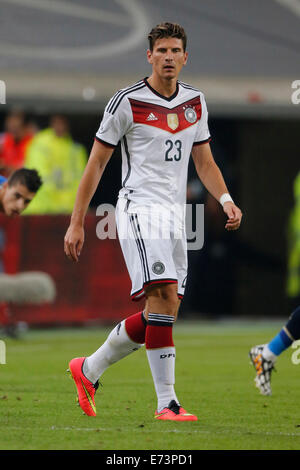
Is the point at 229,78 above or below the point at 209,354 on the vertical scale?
above

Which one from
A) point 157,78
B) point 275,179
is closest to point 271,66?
point 275,179

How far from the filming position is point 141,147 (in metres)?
6.42

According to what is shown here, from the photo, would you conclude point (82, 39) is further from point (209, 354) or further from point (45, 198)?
point (209, 354)

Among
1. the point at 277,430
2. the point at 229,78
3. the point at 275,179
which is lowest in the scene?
the point at 277,430

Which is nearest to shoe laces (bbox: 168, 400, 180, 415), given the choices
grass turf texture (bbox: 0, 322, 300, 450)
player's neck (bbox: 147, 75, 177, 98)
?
grass turf texture (bbox: 0, 322, 300, 450)

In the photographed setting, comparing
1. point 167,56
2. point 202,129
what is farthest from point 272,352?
point 167,56

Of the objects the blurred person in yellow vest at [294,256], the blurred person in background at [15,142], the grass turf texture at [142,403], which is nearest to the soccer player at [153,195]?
the grass turf texture at [142,403]

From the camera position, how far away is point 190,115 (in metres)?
6.58

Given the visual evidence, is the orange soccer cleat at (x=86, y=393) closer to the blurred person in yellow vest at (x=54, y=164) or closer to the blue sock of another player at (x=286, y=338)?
the blue sock of another player at (x=286, y=338)

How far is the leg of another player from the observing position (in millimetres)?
6254

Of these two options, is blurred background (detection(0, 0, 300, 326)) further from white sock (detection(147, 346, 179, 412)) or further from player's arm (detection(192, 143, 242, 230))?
white sock (detection(147, 346, 179, 412))

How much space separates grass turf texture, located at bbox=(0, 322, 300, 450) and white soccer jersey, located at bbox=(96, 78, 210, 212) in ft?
4.42
